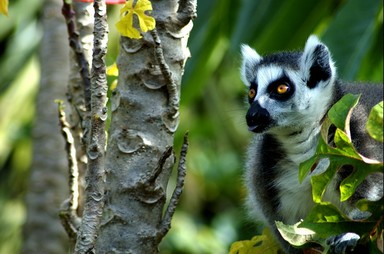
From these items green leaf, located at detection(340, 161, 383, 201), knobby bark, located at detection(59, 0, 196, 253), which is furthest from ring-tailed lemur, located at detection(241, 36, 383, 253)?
green leaf, located at detection(340, 161, 383, 201)

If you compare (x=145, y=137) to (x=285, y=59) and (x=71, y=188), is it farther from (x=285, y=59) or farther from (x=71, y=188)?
(x=285, y=59)

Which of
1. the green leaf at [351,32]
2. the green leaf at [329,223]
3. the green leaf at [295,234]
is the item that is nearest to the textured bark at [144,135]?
the green leaf at [295,234]

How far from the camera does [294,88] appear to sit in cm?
360

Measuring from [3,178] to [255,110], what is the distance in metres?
4.82

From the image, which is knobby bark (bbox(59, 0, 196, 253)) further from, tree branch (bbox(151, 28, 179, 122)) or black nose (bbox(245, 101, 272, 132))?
black nose (bbox(245, 101, 272, 132))

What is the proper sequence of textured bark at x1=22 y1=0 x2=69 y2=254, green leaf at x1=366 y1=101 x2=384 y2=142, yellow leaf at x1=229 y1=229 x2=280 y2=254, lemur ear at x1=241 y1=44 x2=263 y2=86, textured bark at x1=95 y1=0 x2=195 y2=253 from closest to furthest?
green leaf at x1=366 y1=101 x2=384 y2=142, textured bark at x1=95 y1=0 x2=195 y2=253, yellow leaf at x1=229 y1=229 x2=280 y2=254, lemur ear at x1=241 y1=44 x2=263 y2=86, textured bark at x1=22 y1=0 x2=69 y2=254

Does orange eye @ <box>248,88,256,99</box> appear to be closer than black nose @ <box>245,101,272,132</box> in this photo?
No

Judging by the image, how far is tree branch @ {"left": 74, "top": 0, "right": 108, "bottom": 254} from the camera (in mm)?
2312

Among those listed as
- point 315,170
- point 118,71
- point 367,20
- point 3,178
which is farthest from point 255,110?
point 3,178

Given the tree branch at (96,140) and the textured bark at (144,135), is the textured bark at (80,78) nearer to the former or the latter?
the textured bark at (144,135)

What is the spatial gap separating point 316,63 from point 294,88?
0.14 m

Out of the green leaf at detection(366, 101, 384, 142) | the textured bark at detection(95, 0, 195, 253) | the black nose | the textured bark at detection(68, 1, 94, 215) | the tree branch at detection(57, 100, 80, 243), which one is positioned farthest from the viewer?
the black nose

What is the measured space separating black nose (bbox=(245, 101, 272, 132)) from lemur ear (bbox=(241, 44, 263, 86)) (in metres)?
0.40

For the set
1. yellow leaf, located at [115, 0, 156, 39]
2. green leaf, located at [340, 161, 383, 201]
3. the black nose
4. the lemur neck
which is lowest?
the lemur neck
